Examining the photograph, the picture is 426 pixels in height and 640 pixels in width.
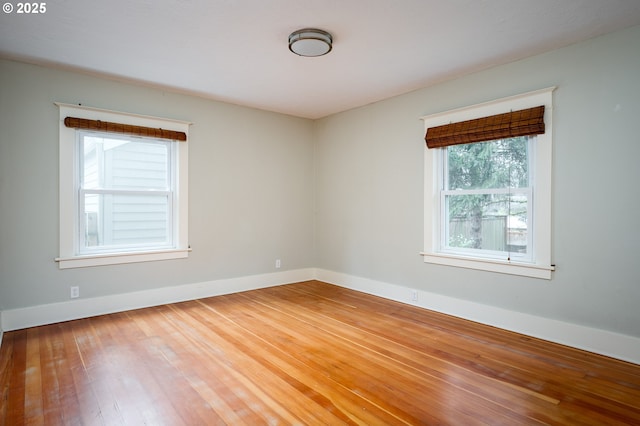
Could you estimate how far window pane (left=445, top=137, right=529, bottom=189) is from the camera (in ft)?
11.6

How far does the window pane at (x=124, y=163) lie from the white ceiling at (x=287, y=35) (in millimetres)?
748

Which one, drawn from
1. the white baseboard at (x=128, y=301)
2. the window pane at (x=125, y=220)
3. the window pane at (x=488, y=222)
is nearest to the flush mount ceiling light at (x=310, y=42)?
the window pane at (x=488, y=222)

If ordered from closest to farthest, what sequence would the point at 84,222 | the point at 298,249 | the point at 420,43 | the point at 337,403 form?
the point at 337,403 < the point at 420,43 < the point at 84,222 < the point at 298,249

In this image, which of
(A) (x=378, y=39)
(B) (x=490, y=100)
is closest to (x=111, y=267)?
(A) (x=378, y=39)

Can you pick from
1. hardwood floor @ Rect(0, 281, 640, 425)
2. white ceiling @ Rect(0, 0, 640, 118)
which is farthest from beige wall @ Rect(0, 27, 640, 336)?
hardwood floor @ Rect(0, 281, 640, 425)

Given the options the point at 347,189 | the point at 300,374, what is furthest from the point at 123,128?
the point at 300,374

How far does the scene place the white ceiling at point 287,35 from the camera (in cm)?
256

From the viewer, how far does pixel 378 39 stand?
304 centimetres

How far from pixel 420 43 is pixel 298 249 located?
3591 millimetres

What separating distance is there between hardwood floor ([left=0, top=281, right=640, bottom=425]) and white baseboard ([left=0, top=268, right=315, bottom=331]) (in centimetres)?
14

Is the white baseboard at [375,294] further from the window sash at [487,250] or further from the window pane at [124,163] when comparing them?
the window pane at [124,163]

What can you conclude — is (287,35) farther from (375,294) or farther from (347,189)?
(375,294)

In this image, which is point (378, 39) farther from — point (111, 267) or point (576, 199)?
point (111, 267)

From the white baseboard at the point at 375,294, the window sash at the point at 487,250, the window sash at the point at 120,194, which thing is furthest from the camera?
the window sash at the point at 120,194
